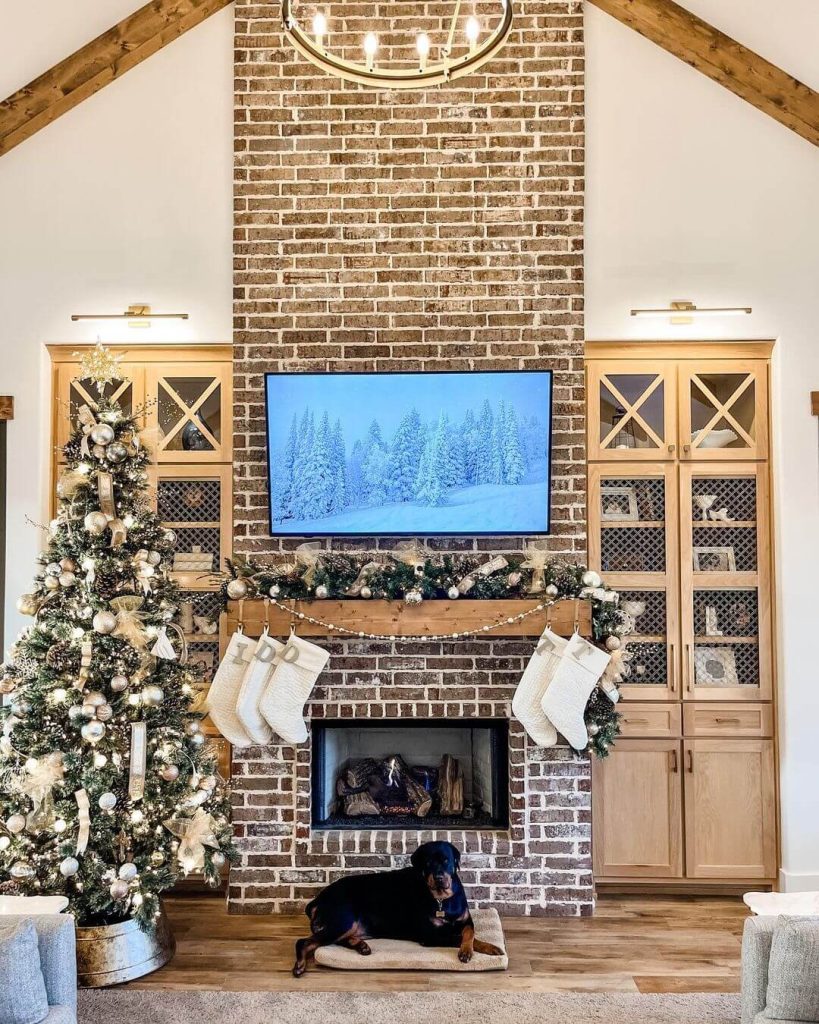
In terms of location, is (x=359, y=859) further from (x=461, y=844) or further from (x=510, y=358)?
(x=510, y=358)

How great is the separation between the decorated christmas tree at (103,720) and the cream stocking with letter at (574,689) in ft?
4.58

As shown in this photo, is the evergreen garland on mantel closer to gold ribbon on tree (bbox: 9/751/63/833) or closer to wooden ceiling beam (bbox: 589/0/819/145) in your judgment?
gold ribbon on tree (bbox: 9/751/63/833)

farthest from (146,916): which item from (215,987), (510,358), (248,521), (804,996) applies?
(510,358)

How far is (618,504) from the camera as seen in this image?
172 inches

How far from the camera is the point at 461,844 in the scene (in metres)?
4.01

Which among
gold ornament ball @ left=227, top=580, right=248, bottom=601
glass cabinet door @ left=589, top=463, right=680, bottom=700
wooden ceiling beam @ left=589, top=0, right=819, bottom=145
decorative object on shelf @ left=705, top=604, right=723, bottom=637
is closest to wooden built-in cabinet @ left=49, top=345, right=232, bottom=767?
gold ornament ball @ left=227, top=580, right=248, bottom=601

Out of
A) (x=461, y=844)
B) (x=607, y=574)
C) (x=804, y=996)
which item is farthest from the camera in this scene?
(x=607, y=574)

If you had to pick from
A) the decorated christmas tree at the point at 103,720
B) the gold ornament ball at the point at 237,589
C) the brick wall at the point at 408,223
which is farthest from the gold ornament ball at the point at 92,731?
the brick wall at the point at 408,223

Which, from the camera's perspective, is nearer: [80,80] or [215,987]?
[215,987]

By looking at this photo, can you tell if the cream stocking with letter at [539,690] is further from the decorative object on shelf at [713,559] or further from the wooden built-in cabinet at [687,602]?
the decorative object on shelf at [713,559]

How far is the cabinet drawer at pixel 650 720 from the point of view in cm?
428

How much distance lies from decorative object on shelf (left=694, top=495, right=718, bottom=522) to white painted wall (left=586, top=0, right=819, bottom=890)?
0.94 ft

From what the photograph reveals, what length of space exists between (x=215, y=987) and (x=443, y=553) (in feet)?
6.31

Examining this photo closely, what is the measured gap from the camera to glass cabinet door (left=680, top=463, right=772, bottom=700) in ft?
14.1
